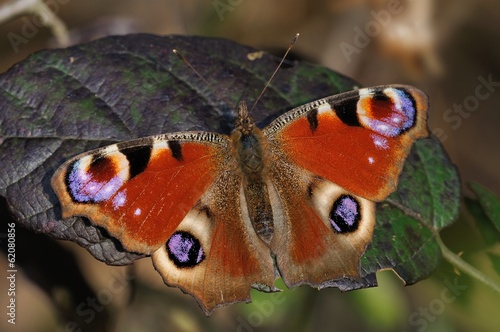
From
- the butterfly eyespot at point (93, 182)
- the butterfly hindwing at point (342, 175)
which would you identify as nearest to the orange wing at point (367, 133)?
the butterfly hindwing at point (342, 175)

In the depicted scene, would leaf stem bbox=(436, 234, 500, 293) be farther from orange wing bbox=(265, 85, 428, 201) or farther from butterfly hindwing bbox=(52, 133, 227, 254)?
butterfly hindwing bbox=(52, 133, 227, 254)

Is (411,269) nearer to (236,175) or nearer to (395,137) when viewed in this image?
(395,137)

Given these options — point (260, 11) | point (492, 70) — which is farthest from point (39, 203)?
point (492, 70)

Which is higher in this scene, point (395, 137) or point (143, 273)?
point (395, 137)

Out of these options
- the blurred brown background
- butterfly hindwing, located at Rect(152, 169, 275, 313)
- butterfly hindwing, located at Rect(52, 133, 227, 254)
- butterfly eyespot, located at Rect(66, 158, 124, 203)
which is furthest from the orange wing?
the blurred brown background

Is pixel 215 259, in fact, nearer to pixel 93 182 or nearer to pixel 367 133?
pixel 93 182
